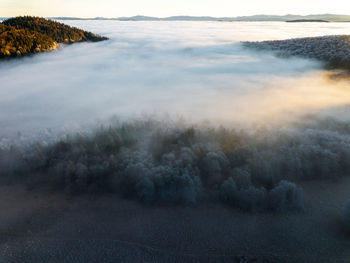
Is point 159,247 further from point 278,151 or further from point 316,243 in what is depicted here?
point 278,151

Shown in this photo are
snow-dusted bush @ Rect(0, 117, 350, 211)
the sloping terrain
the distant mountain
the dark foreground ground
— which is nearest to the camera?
the dark foreground ground

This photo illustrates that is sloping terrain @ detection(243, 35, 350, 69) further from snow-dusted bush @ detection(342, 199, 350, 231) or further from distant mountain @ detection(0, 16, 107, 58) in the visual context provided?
distant mountain @ detection(0, 16, 107, 58)

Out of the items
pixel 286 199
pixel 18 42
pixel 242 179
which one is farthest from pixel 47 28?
pixel 286 199

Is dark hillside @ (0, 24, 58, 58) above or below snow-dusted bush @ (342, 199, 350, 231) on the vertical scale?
above

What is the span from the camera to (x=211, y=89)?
1708 centimetres

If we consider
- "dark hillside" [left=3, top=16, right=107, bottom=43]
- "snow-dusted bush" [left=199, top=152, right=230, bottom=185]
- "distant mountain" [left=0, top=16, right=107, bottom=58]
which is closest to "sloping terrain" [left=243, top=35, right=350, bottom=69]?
"snow-dusted bush" [left=199, top=152, right=230, bottom=185]

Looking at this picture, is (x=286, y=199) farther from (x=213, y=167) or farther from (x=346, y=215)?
(x=213, y=167)

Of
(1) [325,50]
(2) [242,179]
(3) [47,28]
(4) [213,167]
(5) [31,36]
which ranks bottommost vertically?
(2) [242,179]

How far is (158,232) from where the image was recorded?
14.5 feet

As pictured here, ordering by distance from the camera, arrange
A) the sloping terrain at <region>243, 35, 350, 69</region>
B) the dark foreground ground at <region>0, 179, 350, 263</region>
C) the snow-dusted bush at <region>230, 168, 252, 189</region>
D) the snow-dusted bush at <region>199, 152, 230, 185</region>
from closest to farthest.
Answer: the dark foreground ground at <region>0, 179, 350, 263</region> < the snow-dusted bush at <region>230, 168, 252, 189</region> < the snow-dusted bush at <region>199, 152, 230, 185</region> < the sloping terrain at <region>243, 35, 350, 69</region>

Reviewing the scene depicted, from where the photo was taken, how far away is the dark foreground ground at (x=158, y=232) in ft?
13.1

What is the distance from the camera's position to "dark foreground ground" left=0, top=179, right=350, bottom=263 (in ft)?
13.1

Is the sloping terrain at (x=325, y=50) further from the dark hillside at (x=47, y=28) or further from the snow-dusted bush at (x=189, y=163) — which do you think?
the dark hillside at (x=47, y=28)

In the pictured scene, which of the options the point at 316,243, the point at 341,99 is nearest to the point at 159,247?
the point at 316,243
